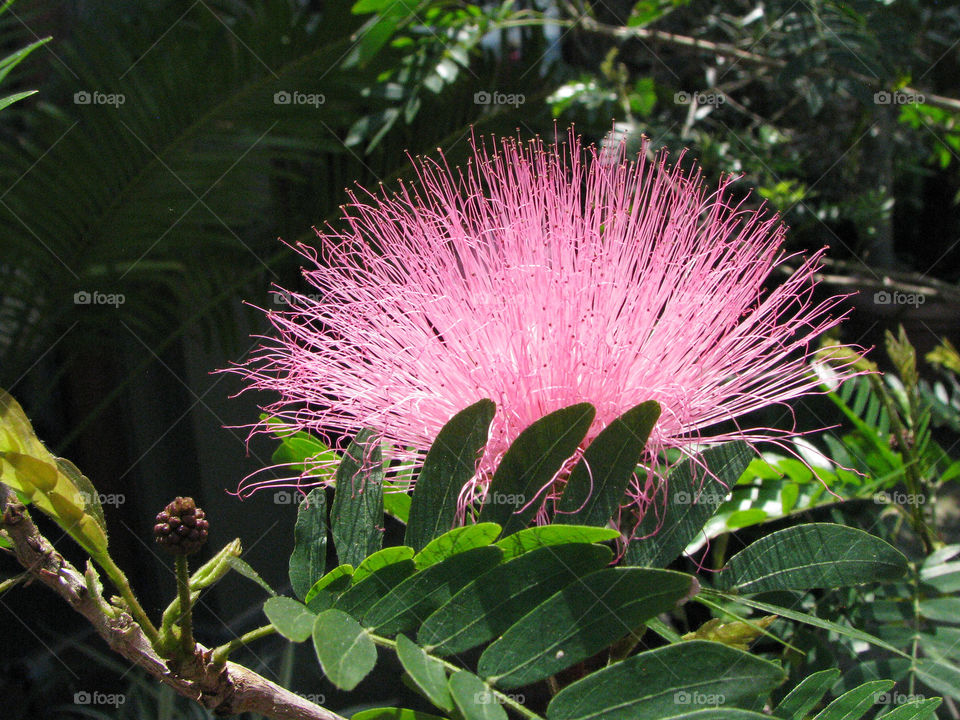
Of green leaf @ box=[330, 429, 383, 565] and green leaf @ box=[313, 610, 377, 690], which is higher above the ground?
green leaf @ box=[330, 429, 383, 565]

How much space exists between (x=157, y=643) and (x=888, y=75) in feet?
5.35

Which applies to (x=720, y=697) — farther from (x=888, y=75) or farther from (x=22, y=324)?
(x=22, y=324)

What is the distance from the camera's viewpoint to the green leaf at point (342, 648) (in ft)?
1.61

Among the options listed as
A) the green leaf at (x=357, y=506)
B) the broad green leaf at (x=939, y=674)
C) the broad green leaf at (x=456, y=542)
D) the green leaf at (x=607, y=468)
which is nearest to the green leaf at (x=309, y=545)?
the green leaf at (x=357, y=506)

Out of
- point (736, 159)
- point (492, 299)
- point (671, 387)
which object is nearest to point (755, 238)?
point (671, 387)

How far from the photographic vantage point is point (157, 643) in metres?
0.57

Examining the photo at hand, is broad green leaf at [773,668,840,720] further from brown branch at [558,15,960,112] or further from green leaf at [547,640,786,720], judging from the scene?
brown branch at [558,15,960,112]

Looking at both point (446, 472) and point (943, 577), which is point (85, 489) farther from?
point (943, 577)

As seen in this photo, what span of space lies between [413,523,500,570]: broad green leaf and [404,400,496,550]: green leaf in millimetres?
48

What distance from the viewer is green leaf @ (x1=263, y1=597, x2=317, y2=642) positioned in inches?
20.6

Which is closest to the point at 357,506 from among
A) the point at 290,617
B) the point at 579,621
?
the point at 290,617

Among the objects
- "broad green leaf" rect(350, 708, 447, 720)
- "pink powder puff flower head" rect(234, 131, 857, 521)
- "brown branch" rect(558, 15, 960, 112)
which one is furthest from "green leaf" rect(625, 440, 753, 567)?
"brown branch" rect(558, 15, 960, 112)

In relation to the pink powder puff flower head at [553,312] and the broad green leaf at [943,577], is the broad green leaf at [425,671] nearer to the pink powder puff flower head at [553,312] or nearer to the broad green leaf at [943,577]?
the pink powder puff flower head at [553,312]

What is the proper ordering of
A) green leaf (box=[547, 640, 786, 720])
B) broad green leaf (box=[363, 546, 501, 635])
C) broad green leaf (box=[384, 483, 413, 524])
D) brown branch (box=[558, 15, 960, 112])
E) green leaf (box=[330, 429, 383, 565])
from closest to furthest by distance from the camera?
green leaf (box=[547, 640, 786, 720]), broad green leaf (box=[363, 546, 501, 635]), green leaf (box=[330, 429, 383, 565]), broad green leaf (box=[384, 483, 413, 524]), brown branch (box=[558, 15, 960, 112])
